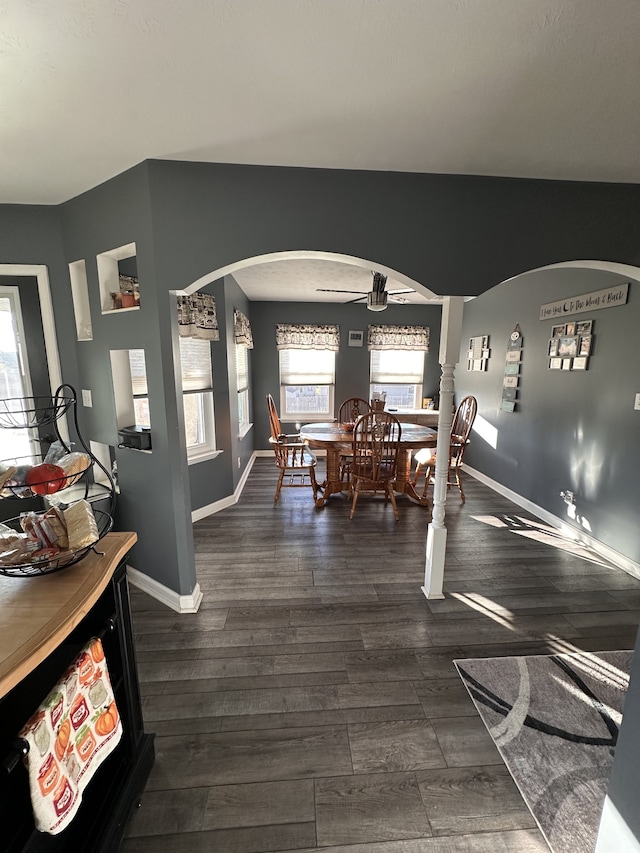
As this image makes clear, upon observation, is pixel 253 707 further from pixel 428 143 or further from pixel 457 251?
pixel 428 143

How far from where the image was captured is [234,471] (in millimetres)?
4137

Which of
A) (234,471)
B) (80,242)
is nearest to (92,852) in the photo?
(80,242)

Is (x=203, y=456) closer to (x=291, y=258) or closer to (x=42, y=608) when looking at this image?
(x=291, y=258)

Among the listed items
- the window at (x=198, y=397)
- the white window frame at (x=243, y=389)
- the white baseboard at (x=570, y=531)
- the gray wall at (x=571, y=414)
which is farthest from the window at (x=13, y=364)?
the white baseboard at (x=570, y=531)

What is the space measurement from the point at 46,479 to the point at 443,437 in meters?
2.04

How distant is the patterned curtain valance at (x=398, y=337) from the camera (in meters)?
5.83

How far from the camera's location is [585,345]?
122 inches

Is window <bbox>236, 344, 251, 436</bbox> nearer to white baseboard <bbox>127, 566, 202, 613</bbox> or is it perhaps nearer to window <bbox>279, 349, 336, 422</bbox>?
window <bbox>279, 349, 336, 422</bbox>

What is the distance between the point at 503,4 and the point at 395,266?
1.06m

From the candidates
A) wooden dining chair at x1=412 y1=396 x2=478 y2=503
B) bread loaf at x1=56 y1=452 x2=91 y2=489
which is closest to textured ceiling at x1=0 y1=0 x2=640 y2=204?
bread loaf at x1=56 y1=452 x2=91 y2=489

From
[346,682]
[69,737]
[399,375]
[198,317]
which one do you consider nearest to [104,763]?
[69,737]

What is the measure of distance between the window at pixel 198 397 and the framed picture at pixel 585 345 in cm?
343

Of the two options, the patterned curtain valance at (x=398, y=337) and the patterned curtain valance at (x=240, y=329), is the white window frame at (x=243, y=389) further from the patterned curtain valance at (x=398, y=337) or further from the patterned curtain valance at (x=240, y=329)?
the patterned curtain valance at (x=398, y=337)

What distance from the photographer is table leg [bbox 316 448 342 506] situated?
13.1 ft
